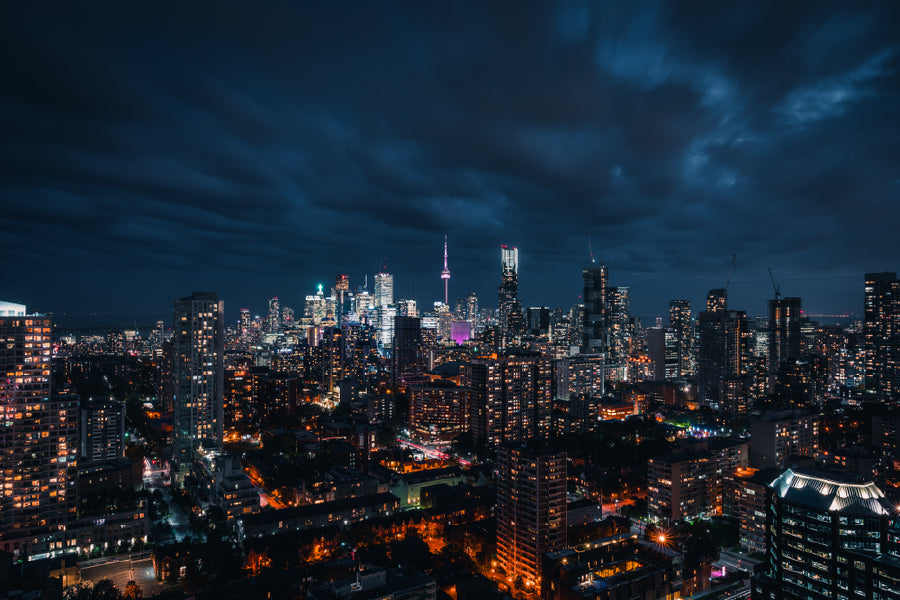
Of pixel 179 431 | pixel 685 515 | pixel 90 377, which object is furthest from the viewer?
pixel 90 377

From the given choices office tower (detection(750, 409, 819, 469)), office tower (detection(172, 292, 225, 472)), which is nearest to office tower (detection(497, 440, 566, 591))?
office tower (detection(750, 409, 819, 469))

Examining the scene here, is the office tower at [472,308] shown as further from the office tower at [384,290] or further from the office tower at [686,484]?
the office tower at [686,484]

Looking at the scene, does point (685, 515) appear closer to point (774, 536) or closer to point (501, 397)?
point (774, 536)

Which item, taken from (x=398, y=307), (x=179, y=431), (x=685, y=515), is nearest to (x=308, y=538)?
(x=179, y=431)

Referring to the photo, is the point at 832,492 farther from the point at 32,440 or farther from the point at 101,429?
the point at 101,429

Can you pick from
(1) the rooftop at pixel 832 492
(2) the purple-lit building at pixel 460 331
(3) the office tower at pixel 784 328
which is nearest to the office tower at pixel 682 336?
(3) the office tower at pixel 784 328

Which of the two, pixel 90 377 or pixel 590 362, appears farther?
pixel 590 362

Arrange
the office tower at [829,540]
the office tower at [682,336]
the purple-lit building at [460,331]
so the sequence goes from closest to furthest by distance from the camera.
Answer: the office tower at [829,540]
the office tower at [682,336]
the purple-lit building at [460,331]
